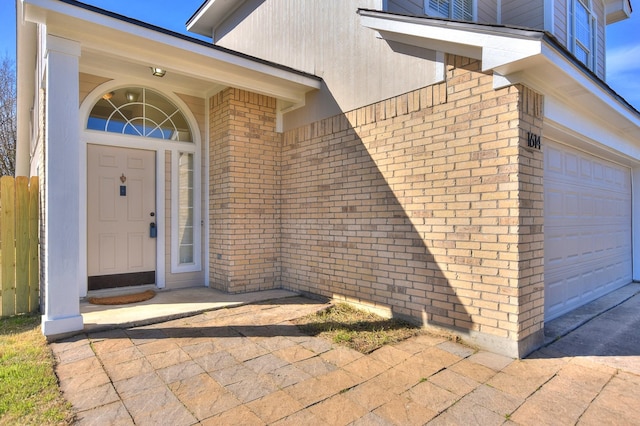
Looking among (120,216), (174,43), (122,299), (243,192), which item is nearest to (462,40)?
(174,43)

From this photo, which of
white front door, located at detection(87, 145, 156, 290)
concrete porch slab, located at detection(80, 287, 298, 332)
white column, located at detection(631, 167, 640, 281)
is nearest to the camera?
concrete porch slab, located at detection(80, 287, 298, 332)

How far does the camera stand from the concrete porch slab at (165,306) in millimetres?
4164

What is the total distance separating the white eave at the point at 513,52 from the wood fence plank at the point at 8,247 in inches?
203

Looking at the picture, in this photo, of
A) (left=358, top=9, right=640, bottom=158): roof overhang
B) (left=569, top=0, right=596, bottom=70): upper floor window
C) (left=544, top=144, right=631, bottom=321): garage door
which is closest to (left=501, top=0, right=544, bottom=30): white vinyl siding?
(left=569, top=0, right=596, bottom=70): upper floor window

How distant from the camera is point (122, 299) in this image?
17.0 feet

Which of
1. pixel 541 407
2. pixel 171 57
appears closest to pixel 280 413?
pixel 541 407

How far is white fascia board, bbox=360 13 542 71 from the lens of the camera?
3.28 meters

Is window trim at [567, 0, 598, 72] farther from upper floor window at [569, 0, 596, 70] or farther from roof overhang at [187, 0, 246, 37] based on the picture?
roof overhang at [187, 0, 246, 37]

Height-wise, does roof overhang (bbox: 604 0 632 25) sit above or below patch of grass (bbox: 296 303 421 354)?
above

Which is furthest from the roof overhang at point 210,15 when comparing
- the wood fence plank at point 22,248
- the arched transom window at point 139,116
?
the wood fence plank at point 22,248

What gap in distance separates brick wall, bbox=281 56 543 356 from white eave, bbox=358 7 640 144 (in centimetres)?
17

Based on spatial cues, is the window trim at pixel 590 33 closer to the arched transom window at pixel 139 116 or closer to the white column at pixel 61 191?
the arched transom window at pixel 139 116

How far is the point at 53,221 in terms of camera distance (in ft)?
12.0

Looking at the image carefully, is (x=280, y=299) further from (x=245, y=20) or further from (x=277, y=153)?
(x=245, y=20)
